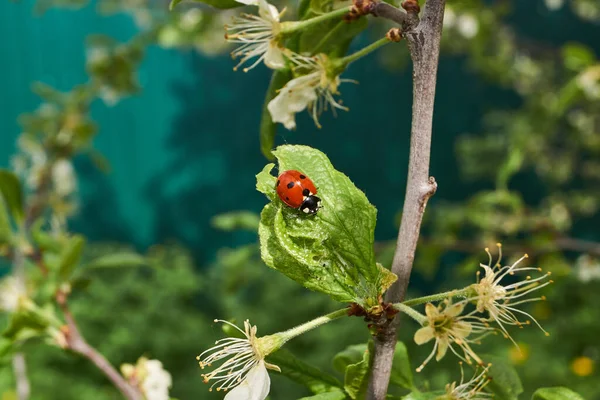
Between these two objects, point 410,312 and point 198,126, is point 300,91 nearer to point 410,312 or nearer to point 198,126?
point 410,312

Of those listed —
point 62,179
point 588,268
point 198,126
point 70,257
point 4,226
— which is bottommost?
point 70,257

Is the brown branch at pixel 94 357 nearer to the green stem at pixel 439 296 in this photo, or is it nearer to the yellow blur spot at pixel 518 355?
the green stem at pixel 439 296

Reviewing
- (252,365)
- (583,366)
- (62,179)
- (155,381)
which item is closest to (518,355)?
(583,366)

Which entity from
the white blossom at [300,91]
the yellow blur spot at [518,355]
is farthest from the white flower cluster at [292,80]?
the yellow blur spot at [518,355]

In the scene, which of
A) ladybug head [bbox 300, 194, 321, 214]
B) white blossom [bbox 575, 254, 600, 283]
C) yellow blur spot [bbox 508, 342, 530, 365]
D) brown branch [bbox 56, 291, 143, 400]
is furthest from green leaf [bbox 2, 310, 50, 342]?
yellow blur spot [bbox 508, 342, 530, 365]

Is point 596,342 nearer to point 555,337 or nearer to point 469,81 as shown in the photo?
point 555,337

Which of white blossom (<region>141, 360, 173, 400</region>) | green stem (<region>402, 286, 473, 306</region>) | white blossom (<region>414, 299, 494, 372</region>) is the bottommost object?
white blossom (<region>414, 299, 494, 372</region>)

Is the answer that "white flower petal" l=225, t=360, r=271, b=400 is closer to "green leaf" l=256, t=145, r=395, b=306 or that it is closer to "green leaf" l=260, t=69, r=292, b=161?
"green leaf" l=256, t=145, r=395, b=306
